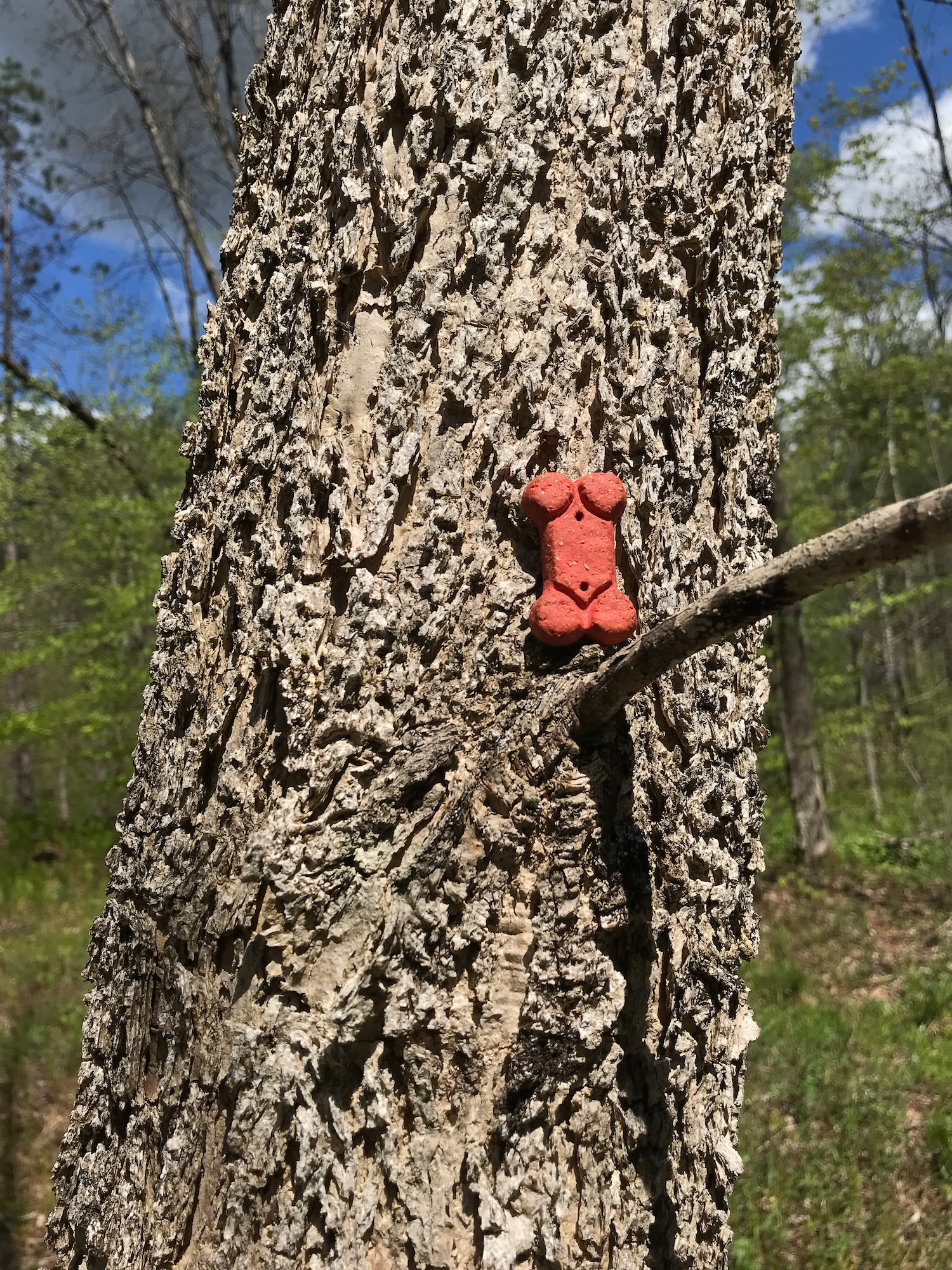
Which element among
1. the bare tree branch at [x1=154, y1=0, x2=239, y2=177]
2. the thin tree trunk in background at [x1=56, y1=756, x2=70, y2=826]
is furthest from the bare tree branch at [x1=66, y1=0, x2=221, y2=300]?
the thin tree trunk in background at [x1=56, y1=756, x2=70, y2=826]

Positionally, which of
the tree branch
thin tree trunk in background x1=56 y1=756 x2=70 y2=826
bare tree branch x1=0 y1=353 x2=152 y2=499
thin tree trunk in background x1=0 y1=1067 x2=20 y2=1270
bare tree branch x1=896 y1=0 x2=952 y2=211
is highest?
bare tree branch x1=896 y1=0 x2=952 y2=211

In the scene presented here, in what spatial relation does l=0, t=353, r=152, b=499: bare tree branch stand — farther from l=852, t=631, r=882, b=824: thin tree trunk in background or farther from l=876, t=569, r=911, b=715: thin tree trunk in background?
l=876, t=569, r=911, b=715: thin tree trunk in background

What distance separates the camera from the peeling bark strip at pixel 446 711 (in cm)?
106

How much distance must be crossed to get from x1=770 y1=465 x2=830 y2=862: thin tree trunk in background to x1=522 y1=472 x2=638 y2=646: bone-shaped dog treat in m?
8.33

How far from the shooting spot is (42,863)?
1060 cm

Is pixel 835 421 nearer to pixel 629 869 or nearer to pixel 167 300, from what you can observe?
pixel 167 300

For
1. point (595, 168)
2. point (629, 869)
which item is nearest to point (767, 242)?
point (595, 168)

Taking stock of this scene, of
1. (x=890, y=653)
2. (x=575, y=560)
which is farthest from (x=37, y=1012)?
(x=890, y=653)

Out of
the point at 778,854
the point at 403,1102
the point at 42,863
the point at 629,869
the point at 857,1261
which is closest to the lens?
the point at 403,1102

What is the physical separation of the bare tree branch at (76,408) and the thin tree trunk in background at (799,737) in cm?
751

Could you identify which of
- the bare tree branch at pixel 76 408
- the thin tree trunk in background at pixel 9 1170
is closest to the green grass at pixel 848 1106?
the thin tree trunk in background at pixel 9 1170

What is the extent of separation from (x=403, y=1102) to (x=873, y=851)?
10.2 meters

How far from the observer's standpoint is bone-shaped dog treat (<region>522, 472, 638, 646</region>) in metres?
1.13

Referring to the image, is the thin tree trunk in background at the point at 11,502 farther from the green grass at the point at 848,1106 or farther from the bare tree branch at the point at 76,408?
the green grass at the point at 848,1106
